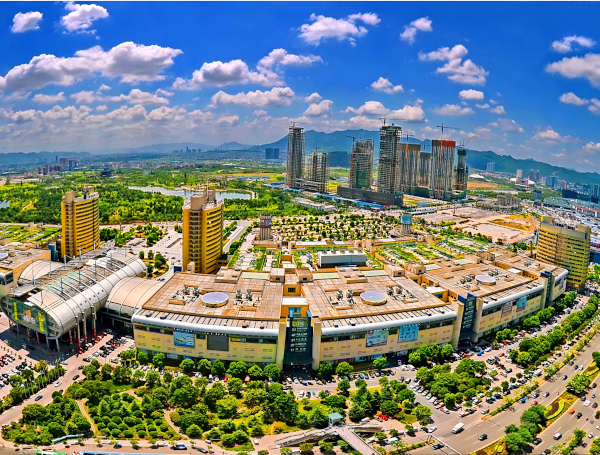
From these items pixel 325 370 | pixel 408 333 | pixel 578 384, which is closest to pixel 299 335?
pixel 325 370

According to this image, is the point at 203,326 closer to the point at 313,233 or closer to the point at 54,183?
the point at 313,233

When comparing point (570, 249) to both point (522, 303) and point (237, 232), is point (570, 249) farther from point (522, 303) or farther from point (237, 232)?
point (237, 232)

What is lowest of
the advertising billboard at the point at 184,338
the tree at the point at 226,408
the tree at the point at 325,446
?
the tree at the point at 325,446

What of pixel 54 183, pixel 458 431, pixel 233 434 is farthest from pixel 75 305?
pixel 54 183

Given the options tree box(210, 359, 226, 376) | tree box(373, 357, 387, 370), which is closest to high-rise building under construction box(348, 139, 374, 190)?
tree box(373, 357, 387, 370)

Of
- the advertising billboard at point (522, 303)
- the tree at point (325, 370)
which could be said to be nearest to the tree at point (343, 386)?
the tree at point (325, 370)

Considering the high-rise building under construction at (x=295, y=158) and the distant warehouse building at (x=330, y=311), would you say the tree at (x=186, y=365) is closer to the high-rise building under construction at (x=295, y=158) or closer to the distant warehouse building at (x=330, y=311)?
the distant warehouse building at (x=330, y=311)
